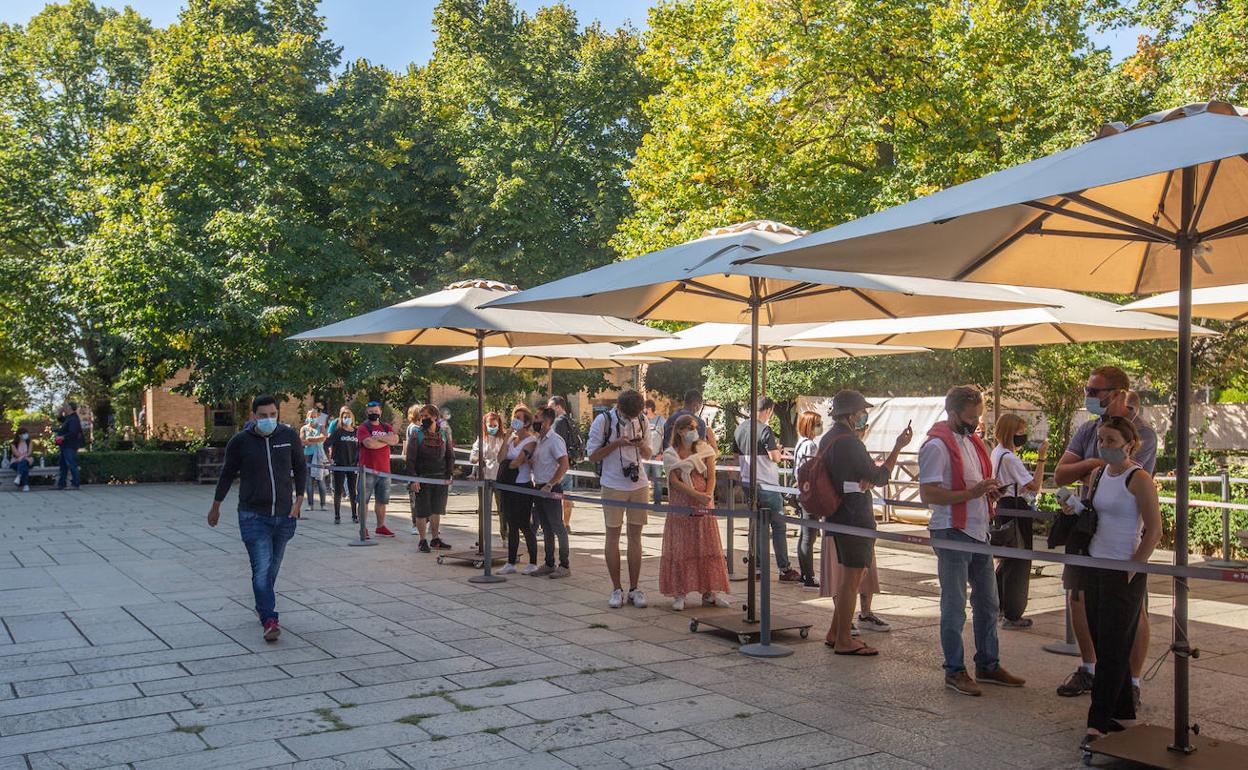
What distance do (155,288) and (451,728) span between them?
22866 millimetres

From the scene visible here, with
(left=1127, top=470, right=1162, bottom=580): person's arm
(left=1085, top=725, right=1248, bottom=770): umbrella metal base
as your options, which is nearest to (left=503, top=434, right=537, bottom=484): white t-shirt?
(left=1127, top=470, right=1162, bottom=580): person's arm

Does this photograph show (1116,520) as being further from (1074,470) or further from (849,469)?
(849,469)

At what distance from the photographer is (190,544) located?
13.6m

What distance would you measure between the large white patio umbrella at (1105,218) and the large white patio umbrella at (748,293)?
1043 mm

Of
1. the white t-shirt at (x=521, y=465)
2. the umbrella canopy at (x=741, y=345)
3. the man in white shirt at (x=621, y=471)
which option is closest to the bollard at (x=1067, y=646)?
the man in white shirt at (x=621, y=471)

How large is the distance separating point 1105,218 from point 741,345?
693cm

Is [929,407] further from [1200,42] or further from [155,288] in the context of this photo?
[155,288]

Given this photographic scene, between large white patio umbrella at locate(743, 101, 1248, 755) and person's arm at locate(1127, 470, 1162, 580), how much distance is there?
197mm

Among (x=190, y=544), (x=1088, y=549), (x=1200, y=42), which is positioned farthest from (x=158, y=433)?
(x=1088, y=549)

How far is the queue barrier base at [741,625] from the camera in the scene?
7.61m

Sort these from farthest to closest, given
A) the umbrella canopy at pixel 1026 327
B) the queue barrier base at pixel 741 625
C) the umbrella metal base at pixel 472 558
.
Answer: the umbrella metal base at pixel 472 558 < the umbrella canopy at pixel 1026 327 < the queue barrier base at pixel 741 625

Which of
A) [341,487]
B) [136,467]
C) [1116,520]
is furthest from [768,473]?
[136,467]

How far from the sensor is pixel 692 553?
8781mm

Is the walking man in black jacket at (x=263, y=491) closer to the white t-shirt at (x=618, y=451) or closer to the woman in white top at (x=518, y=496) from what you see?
the white t-shirt at (x=618, y=451)
